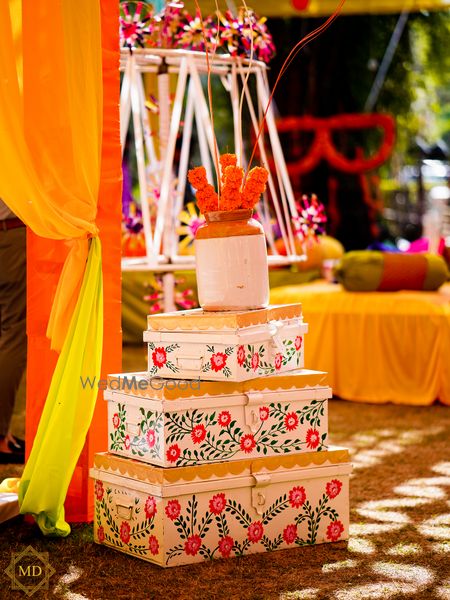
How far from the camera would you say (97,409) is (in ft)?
8.82

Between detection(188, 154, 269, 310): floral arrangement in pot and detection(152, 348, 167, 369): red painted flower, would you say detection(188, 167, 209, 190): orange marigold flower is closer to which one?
detection(188, 154, 269, 310): floral arrangement in pot

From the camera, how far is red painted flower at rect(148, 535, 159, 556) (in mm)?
2279

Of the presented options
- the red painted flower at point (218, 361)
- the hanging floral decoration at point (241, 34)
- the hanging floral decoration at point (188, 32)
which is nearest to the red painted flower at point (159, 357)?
the red painted flower at point (218, 361)

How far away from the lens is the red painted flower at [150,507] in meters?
2.29

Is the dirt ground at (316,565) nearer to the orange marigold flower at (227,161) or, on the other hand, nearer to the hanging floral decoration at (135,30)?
the orange marigold flower at (227,161)

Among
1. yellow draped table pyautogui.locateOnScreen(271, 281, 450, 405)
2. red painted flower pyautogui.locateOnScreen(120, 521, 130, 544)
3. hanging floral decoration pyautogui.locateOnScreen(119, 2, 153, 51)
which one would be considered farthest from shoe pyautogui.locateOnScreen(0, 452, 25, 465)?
yellow draped table pyautogui.locateOnScreen(271, 281, 450, 405)

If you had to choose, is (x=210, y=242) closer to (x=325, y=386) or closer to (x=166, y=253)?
(x=325, y=386)

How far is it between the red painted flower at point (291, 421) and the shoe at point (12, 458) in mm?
1223

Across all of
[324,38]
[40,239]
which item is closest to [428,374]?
[40,239]

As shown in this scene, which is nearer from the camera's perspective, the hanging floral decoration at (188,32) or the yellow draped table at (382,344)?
the hanging floral decoration at (188,32)

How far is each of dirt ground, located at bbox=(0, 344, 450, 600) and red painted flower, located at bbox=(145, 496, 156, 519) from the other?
0.12 meters

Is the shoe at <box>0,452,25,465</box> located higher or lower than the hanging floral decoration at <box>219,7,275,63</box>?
lower

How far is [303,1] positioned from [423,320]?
3370mm

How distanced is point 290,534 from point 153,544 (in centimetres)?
36
